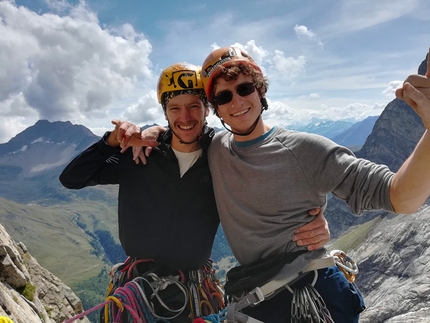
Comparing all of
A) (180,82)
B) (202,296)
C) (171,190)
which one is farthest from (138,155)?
(202,296)

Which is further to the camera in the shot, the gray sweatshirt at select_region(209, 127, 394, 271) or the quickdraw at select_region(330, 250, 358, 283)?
the quickdraw at select_region(330, 250, 358, 283)

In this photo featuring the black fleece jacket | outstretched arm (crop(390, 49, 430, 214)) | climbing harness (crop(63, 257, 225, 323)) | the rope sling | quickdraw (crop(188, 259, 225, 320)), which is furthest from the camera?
quickdraw (crop(188, 259, 225, 320))

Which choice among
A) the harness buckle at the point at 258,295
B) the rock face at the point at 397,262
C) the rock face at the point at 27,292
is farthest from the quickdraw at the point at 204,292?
the rock face at the point at 397,262

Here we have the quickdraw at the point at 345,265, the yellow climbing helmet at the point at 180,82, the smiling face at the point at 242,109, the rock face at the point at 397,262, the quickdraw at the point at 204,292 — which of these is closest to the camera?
the quickdraw at the point at 345,265

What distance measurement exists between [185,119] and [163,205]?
5.50 feet

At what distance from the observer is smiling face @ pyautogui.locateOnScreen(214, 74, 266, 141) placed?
5078 millimetres

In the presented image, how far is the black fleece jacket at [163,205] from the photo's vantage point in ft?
19.3

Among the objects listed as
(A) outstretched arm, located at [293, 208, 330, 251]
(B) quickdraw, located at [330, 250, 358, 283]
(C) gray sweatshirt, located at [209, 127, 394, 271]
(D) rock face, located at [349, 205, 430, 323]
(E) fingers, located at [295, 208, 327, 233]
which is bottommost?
(D) rock face, located at [349, 205, 430, 323]

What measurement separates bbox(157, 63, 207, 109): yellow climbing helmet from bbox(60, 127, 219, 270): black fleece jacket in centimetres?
93

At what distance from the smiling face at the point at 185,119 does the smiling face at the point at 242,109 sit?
1.17 metres

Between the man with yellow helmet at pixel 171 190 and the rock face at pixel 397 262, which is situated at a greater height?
the man with yellow helmet at pixel 171 190

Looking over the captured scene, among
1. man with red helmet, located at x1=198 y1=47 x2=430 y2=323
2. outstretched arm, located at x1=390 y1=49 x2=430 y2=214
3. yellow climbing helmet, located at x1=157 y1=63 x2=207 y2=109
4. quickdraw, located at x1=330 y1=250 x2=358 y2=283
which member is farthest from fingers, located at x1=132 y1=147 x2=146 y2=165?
outstretched arm, located at x1=390 y1=49 x2=430 y2=214

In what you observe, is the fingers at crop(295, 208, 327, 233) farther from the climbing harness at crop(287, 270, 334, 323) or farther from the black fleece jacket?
the black fleece jacket

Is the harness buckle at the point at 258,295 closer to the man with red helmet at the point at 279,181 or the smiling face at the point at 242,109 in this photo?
the man with red helmet at the point at 279,181
